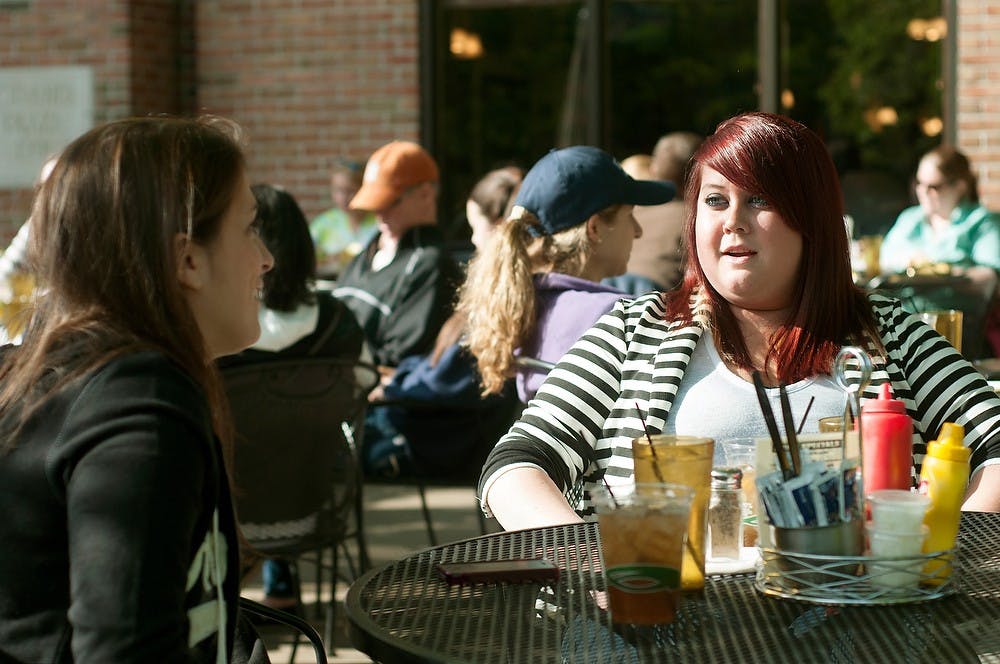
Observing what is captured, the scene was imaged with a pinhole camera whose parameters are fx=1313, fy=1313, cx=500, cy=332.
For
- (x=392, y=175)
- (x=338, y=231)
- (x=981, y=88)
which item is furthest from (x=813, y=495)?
(x=338, y=231)

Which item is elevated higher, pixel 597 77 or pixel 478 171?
pixel 597 77

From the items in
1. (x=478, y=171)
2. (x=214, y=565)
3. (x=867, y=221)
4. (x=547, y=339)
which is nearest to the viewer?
(x=214, y=565)

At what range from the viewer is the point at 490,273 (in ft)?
11.3

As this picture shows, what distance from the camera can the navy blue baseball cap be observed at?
3492 millimetres

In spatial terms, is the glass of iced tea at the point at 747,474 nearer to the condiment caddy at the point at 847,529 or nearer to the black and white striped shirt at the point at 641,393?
the condiment caddy at the point at 847,529

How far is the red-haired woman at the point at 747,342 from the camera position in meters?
2.36

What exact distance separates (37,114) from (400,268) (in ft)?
13.2

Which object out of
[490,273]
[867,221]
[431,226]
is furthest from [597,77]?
[490,273]

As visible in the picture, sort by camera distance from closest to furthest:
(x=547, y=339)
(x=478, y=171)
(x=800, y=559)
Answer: (x=800, y=559)
(x=547, y=339)
(x=478, y=171)

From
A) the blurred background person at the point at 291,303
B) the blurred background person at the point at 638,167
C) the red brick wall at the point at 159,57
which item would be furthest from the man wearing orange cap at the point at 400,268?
the red brick wall at the point at 159,57

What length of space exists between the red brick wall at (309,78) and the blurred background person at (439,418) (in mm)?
3765

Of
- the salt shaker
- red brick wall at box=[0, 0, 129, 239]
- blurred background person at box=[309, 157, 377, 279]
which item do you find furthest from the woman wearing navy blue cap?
red brick wall at box=[0, 0, 129, 239]

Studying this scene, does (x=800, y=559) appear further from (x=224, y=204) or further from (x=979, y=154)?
(x=979, y=154)

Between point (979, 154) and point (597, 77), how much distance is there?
230 cm
